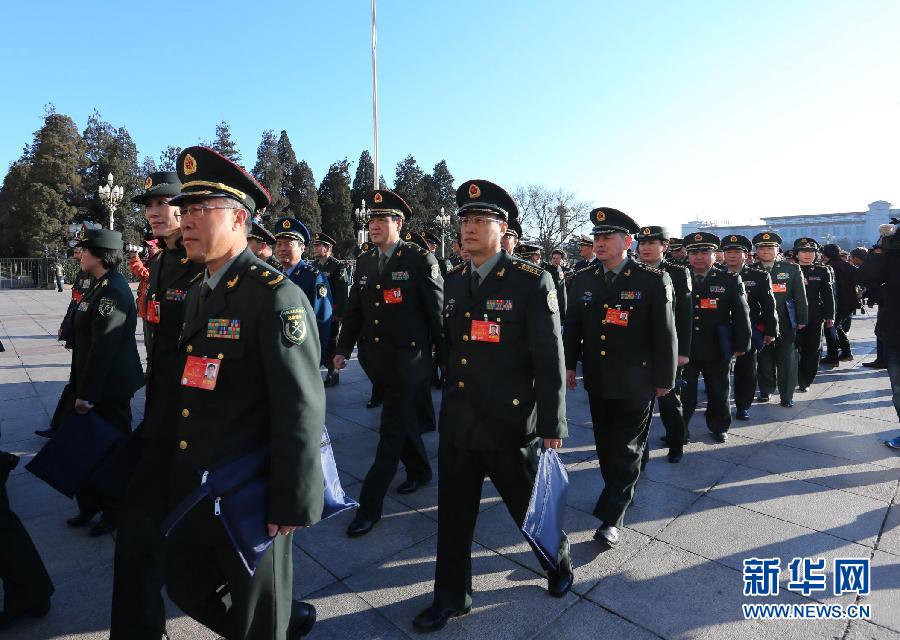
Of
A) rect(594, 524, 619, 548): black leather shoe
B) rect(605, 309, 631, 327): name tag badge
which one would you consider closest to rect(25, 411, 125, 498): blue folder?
rect(594, 524, 619, 548): black leather shoe

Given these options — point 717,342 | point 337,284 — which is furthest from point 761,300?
point 337,284

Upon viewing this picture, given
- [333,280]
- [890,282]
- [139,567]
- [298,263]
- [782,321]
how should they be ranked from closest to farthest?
[139,567]
[890,282]
[298,263]
[782,321]
[333,280]

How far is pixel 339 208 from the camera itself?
5781 cm

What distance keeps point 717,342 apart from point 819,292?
4.23m

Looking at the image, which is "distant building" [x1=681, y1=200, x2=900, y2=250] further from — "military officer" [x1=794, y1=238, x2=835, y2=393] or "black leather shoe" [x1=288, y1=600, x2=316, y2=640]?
"black leather shoe" [x1=288, y1=600, x2=316, y2=640]

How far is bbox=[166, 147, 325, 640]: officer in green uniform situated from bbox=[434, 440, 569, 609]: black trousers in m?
0.97

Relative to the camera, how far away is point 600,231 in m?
4.21

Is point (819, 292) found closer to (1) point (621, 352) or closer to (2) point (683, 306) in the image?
(2) point (683, 306)

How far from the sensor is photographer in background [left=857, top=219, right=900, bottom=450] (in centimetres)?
550

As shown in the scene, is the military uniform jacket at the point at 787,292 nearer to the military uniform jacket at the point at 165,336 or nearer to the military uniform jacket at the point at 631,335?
the military uniform jacket at the point at 631,335

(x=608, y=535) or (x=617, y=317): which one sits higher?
(x=617, y=317)

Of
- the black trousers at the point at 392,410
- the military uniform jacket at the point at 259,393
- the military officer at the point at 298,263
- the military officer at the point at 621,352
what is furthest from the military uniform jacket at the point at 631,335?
the military officer at the point at 298,263

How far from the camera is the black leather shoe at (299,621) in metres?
2.59

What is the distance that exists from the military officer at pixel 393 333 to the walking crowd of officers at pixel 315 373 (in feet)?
0.05
